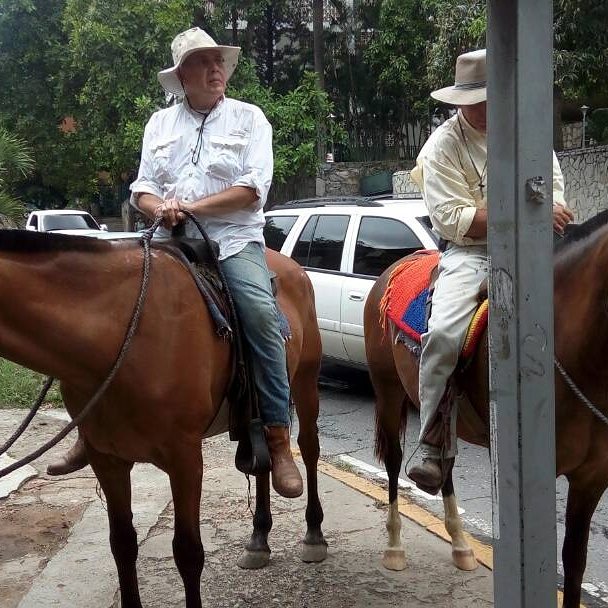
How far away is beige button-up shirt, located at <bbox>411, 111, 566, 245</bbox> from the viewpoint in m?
3.77

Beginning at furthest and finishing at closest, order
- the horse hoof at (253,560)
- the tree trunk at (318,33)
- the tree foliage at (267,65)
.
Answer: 1. the tree trunk at (318,33)
2. the tree foliage at (267,65)
3. the horse hoof at (253,560)

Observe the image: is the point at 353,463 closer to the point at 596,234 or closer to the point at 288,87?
the point at 596,234

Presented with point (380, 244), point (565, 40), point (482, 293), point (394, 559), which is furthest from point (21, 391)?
point (565, 40)

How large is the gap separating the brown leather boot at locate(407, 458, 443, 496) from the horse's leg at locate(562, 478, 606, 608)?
58 cm

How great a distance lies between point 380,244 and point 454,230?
15.0 feet

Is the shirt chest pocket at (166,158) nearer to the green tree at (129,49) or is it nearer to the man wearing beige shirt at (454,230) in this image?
the man wearing beige shirt at (454,230)

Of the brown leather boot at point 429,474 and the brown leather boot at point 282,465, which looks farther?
the brown leather boot at point 282,465

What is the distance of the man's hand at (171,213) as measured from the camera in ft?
11.9

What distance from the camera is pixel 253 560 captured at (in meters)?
4.52

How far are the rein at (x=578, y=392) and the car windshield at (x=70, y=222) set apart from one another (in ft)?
72.2

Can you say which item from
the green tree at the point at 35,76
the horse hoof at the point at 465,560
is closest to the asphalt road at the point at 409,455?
the horse hoof at the point at 465,560

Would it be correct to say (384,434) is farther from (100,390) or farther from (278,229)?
(278,229)

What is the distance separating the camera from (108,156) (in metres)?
22.4

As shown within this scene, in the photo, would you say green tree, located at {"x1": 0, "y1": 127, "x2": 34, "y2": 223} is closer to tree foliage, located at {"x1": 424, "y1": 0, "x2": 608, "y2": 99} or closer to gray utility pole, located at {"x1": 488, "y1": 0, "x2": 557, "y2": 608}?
tree foliage, located at {"x1": 424, "y1": 0, "x2": 608, "y2": 99}
